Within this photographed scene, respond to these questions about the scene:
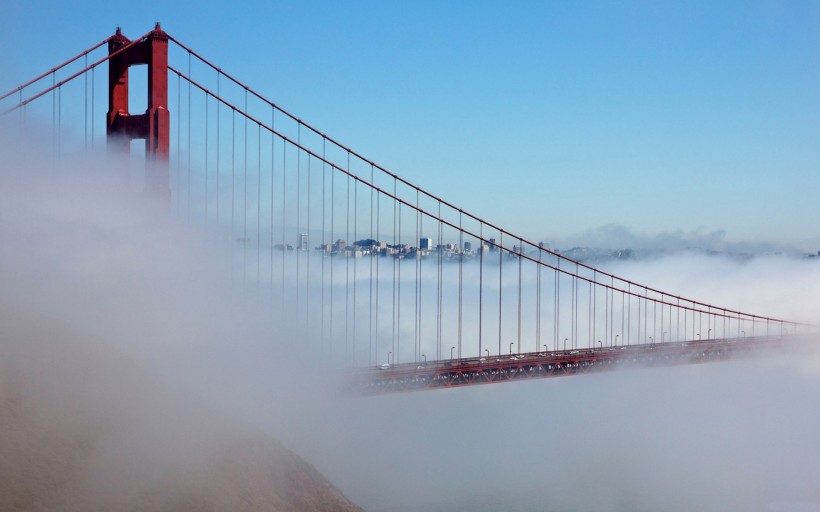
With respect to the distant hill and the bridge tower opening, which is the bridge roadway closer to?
the distant hill

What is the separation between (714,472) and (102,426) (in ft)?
152

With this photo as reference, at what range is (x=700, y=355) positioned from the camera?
5162 cm

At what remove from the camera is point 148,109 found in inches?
996

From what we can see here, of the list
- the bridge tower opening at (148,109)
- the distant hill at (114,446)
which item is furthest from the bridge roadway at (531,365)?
the bridge tower opening at (148,109)

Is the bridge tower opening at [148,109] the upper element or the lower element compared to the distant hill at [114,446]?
upper

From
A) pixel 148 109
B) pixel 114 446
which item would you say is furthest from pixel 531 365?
pixel 114 446

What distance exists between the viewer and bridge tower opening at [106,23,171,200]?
24953 millimetres

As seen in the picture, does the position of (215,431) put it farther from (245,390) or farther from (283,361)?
(283,361)

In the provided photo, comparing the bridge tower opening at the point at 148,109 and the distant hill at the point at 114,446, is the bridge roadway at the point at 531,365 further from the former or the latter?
the bridge tower opening at the point at 148,109

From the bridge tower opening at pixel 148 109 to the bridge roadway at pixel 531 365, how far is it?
12511 mm

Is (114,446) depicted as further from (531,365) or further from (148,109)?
(531,365)

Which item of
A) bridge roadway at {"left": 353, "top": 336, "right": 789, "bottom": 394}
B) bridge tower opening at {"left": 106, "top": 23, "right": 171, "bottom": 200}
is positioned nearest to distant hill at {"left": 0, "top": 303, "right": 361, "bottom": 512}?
bridge tower opening at {"left": 106, "top": 23, "right": 171, "bottom": 200}

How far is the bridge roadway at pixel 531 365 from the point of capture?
1308 inches


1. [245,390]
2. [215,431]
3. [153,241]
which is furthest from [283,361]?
[215,431]
